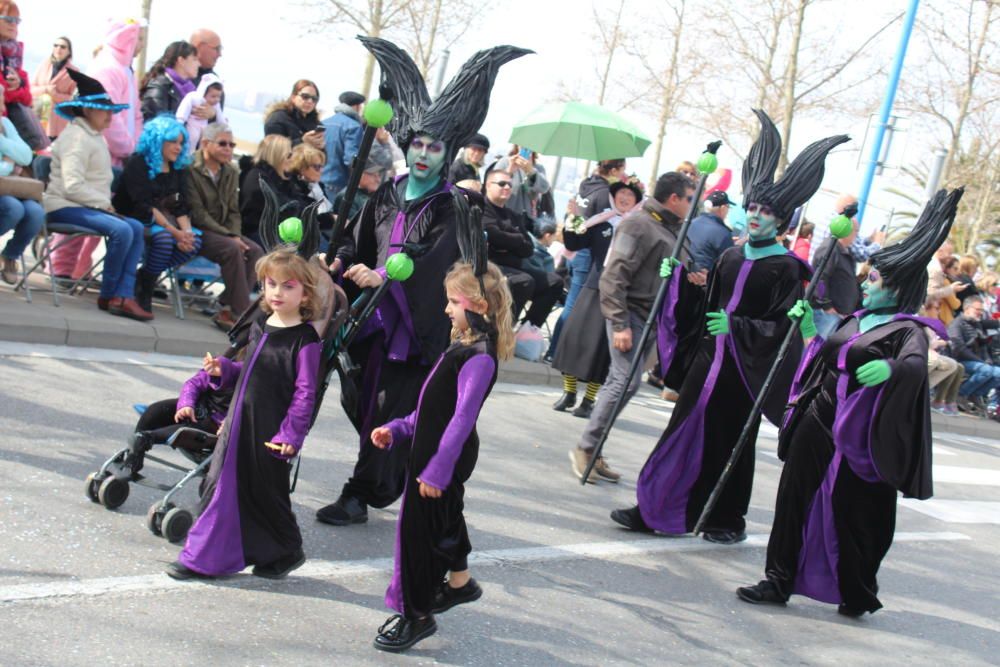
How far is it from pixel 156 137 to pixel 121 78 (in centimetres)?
138

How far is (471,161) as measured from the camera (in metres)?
11.0

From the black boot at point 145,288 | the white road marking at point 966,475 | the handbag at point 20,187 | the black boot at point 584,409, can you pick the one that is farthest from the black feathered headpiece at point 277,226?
the white road marking at point 966,475

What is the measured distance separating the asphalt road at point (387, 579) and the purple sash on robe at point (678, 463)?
166mm

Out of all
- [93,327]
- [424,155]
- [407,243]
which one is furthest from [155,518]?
[93,327]

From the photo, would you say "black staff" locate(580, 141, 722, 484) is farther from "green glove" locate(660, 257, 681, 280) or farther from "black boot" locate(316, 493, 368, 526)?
"black boot" locate(316, 493, 368, 526)

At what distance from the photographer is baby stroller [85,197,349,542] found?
17.2 ft

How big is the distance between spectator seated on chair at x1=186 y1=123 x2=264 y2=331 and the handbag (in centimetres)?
137

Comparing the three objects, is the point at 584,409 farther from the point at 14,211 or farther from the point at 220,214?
the point at 14,211

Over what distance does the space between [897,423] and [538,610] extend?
1.99 metres

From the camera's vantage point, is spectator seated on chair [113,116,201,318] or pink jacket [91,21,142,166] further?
pink jacket [91,21,142,166]

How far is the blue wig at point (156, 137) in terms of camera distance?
961 cm

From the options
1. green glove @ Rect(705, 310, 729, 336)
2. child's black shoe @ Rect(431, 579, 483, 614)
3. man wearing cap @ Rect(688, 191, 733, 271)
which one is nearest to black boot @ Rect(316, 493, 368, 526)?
child's black shoe @ Rect(431, 579, 483, 614)

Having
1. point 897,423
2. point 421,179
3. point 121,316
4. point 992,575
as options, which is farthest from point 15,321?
point 992,575

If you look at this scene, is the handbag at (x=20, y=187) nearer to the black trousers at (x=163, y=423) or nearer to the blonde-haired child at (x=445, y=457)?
the black trousers at (x=163, y=423)
